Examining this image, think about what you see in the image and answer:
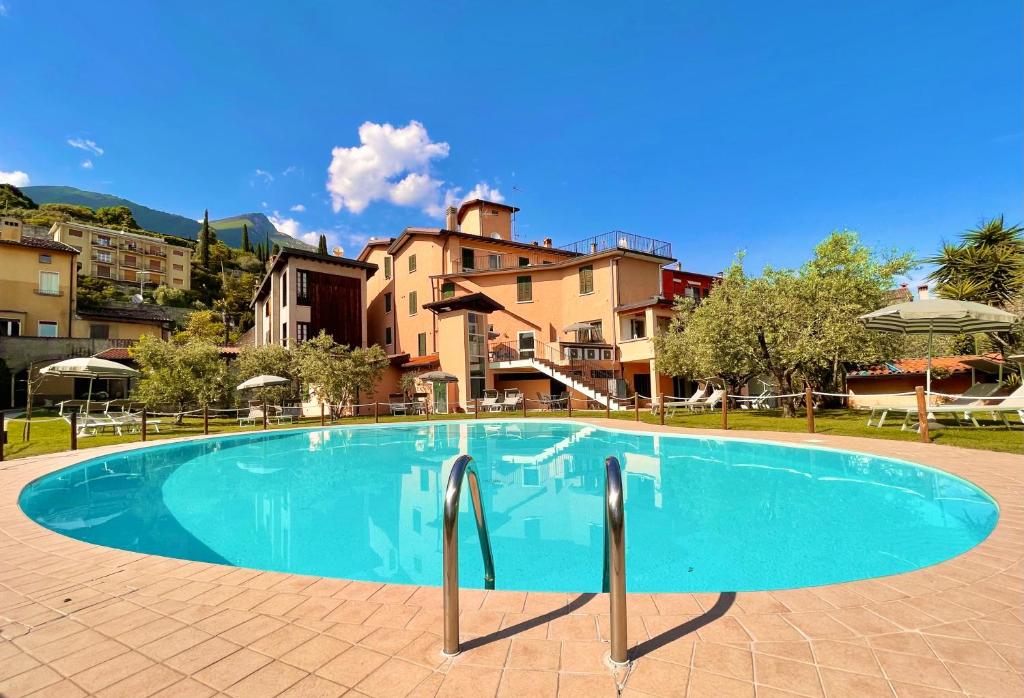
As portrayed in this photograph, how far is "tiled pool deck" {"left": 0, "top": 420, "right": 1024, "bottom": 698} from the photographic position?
6.31 ft

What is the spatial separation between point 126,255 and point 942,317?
76.2m

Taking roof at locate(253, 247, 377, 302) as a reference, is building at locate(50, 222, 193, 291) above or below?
above

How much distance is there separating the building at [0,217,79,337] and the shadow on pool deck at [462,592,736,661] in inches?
1680

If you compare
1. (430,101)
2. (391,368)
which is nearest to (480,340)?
(391,368)

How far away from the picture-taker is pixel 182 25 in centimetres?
1250

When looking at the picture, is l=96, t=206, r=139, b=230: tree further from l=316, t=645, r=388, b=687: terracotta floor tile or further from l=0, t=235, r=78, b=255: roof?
l=316, t=645, r=388, b=687: terracotta floor tile

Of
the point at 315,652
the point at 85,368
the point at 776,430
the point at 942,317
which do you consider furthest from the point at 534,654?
the point at 85,368

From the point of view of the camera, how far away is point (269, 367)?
23.0 m

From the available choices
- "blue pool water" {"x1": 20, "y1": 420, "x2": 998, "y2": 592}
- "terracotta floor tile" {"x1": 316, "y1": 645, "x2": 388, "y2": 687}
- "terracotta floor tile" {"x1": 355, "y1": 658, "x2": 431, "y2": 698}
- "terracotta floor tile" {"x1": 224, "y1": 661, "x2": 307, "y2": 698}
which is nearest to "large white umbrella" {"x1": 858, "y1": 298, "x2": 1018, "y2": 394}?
"blue pool water" {"x1": 20, "y1": 420, "x2": 998, "y2": 592}

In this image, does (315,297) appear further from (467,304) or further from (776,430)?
(776,430)

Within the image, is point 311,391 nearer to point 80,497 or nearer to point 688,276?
point 80,497

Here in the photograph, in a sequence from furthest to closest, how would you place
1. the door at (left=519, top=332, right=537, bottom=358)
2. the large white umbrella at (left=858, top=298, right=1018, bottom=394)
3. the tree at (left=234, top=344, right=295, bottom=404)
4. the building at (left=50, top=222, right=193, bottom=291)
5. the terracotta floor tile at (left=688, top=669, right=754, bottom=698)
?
the building at (left=50, top=222, right=193, bottom=291) < the door at (left=519, top=332, right=537, bottom=358) < the tree at (left=234, top=344, right=295, bottom=404) < the large white umbrella at (left=858, top=298, right=1018, bottom=394) < the terracotta floor tile at (left=688, top=669, right=754, bottom=698)

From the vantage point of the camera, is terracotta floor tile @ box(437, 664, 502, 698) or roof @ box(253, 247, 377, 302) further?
roof @ box(253, 247, 377, 302)

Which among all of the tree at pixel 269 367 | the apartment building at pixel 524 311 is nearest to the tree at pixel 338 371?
the tree at pixel 269 367
